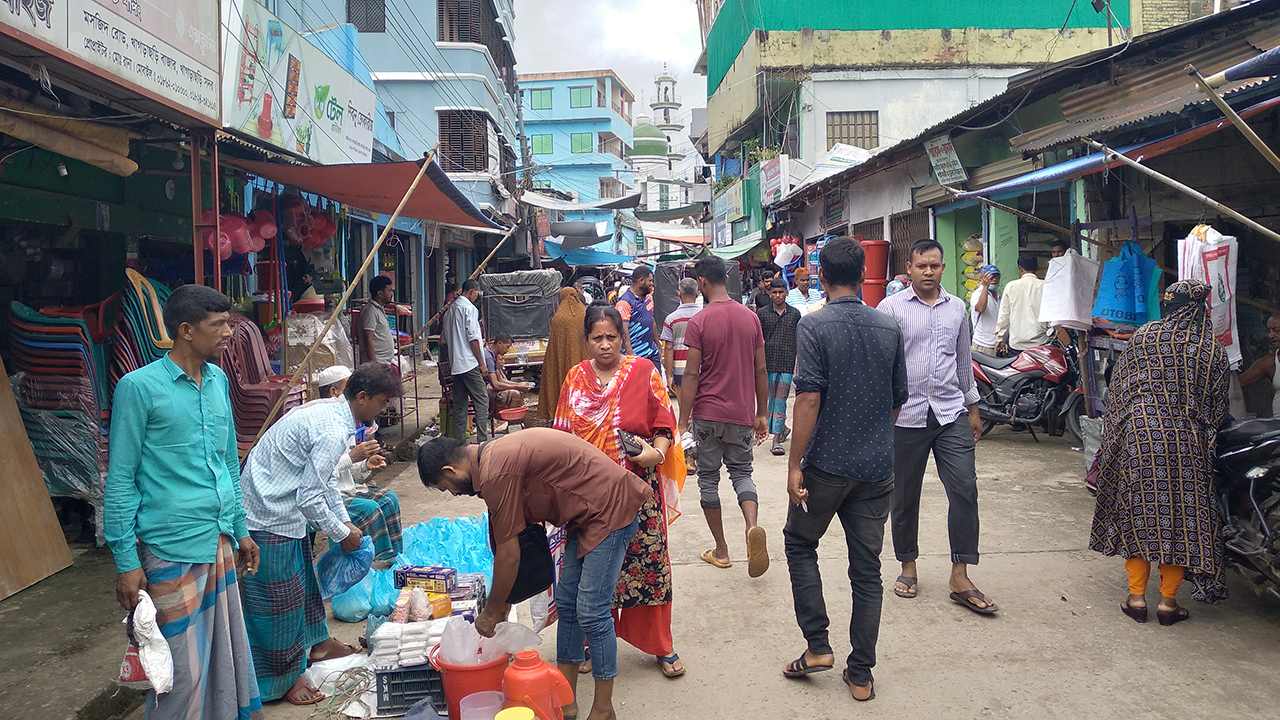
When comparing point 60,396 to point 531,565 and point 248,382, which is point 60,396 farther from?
point 531,565

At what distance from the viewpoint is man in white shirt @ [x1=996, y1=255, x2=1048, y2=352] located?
28.4ft

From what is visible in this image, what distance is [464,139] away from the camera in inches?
1053

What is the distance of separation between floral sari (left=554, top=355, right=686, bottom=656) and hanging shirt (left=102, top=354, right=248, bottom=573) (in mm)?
1416

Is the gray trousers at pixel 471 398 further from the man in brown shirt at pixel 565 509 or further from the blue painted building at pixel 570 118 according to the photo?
the blue painted building at pixel 570 118

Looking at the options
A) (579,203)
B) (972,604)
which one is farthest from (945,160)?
(579,203)

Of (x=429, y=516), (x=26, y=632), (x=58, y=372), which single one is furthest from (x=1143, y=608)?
(x=58, y=372)

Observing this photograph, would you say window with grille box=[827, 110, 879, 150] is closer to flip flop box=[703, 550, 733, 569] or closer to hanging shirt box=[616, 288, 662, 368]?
hanging shirt box=[616, 288, 662, 368]

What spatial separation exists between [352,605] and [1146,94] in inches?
277

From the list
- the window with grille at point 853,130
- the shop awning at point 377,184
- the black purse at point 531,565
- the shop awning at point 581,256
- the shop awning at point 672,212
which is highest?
the shop awning at point 672,212

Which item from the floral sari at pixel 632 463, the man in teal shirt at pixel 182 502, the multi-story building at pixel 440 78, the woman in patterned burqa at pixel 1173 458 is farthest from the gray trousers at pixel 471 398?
the multi-story building at pixel 440 78

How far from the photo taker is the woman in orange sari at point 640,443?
12.4 feet

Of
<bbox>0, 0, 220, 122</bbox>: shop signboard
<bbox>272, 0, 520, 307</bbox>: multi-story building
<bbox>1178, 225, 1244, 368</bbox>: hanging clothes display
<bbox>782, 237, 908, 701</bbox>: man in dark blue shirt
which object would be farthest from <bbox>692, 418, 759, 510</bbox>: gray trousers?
→ <bbox>272, 0, 520, 307</bbox>: multi-story building

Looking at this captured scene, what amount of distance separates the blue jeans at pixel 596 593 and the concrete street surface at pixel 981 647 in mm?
383

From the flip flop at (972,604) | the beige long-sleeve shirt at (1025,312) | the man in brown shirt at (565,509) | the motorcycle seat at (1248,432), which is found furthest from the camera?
the beige long-sleeve shirt at (1025,312)
